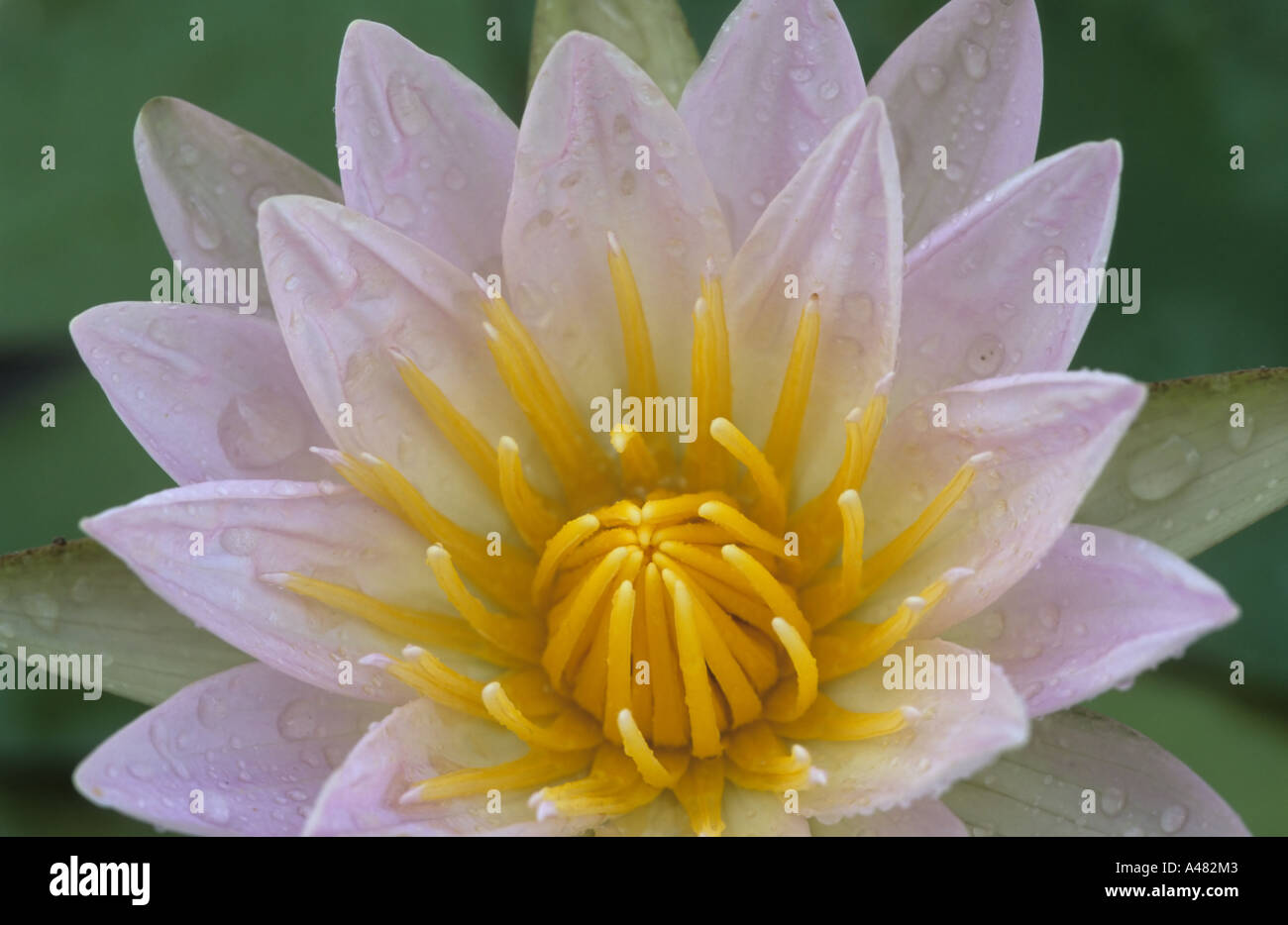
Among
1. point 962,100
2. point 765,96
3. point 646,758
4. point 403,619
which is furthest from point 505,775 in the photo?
point 962,100

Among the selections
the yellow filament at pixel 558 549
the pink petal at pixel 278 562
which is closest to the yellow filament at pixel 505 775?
the pink petal at pixel 278 562

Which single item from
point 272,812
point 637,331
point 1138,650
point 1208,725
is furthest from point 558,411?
point 1208,725

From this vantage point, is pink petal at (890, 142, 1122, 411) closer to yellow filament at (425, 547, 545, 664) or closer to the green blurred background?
yellow filament at (425, 547, 545, 664)

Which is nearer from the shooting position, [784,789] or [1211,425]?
[784,789]

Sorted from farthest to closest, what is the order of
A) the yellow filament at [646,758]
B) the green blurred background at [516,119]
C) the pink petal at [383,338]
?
1. the green blurred background at [516,119]
2. the pink petal at [383,338]
3. the yellow filament at [646,758]

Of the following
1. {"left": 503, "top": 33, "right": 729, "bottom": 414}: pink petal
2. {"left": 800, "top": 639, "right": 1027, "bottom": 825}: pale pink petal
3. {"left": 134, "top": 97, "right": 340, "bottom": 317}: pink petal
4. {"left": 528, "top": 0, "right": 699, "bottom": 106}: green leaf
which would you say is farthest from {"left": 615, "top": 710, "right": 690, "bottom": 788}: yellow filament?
{"left": 528, "top": 0, "right": 699, "bottom": 106}: green leaf

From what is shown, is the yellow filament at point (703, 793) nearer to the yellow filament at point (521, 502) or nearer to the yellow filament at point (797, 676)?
the yellow filament at point (797, 676)
